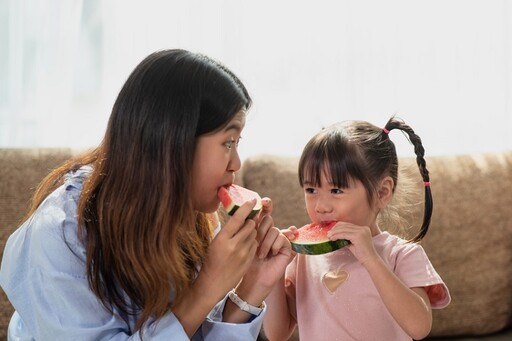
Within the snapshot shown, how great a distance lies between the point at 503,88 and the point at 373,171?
174cm

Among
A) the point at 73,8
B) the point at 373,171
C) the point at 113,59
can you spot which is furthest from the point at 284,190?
the point at 73,8

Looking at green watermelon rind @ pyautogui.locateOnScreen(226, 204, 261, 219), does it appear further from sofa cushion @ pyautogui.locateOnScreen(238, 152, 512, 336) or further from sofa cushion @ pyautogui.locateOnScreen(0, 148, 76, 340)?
sofa cushion @ pyautogui.locateOnScreen(0, 148, 76, 340)

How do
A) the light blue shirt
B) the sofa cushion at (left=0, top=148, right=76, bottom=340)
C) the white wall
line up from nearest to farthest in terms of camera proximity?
the light blue shirt → the sofa cushion at (left=0, top=148, right=76, bottom=340) → the white wall

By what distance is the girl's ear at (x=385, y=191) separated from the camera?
1973 millimetres

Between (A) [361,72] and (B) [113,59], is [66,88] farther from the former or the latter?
(A) [361,72]

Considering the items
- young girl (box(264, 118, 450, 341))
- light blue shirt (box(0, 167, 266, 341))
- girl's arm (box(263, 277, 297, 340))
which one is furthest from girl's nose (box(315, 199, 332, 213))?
light blue shirt (box(0, 167, 266, 341))

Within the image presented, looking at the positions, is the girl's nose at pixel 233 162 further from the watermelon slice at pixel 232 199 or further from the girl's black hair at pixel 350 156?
the girl's black hair at pixel 350 156

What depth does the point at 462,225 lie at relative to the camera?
9.07 feet

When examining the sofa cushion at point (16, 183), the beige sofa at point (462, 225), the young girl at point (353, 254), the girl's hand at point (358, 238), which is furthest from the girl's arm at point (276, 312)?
the sofa cushion at point (16, 183)

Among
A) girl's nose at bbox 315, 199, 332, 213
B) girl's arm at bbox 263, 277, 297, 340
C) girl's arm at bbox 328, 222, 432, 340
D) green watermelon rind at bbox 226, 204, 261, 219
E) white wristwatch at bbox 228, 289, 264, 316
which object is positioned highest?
green watermelon rind at bbox 226, 204, 261, 219

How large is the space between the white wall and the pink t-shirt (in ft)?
4.14

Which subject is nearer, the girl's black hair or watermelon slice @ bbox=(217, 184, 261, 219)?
watermelon slice @ bbox=(217, 184, 261, 219)

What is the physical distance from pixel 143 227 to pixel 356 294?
24.7 inches

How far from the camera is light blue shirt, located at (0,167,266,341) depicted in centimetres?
157
